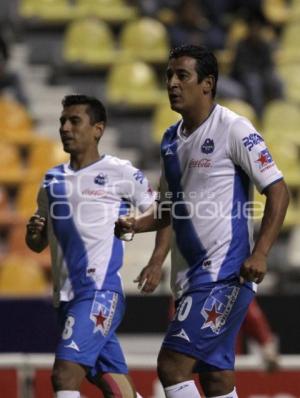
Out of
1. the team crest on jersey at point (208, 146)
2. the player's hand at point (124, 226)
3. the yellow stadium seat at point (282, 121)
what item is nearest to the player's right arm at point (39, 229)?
the player's hand at point (124, 226)

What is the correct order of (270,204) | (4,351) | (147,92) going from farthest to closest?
(147,92) → (4,351) → (270,204)

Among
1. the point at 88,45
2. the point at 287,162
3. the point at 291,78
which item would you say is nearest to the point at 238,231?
the point at 287,162

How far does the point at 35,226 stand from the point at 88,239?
0.28m

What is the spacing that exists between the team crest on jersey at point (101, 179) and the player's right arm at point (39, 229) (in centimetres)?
28

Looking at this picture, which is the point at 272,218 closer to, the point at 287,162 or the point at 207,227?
the point at 207,227

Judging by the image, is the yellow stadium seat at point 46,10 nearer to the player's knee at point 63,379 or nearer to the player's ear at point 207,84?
the player's knee at point 63,379

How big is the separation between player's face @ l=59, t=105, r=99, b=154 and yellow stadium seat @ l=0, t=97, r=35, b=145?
5.73 m

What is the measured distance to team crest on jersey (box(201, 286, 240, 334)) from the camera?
19.1ft

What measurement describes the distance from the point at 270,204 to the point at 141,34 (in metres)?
8.43

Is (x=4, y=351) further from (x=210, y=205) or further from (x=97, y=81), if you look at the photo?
(x=97, y=81)

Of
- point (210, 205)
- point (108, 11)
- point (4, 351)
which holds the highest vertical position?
point (108, 11)

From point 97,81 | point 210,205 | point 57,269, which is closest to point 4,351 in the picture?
point 57,269

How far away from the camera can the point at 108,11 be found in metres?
14.6

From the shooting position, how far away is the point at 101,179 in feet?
22.9
